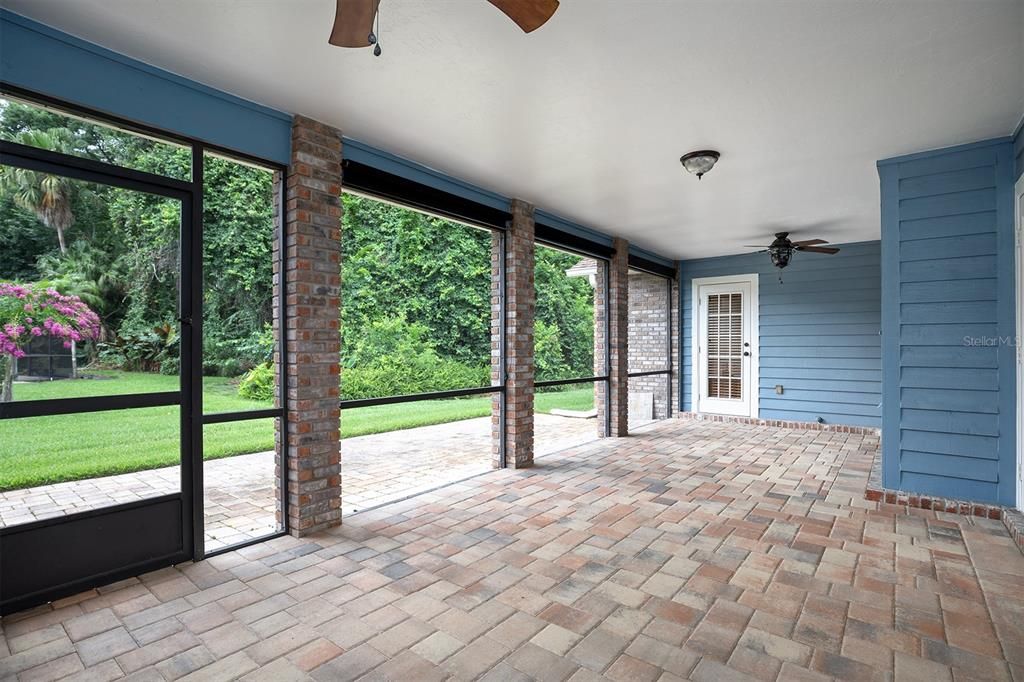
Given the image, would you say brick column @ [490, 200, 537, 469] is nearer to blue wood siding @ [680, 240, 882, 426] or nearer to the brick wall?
the brick wall

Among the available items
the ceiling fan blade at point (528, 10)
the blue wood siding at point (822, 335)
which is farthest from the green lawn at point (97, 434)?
the blue wood siding at point (822, 335)

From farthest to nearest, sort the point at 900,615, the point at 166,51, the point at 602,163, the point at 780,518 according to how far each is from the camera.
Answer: the point at 602,163 < the point at 780,518 < the point at 166,51 < the point at 900,615

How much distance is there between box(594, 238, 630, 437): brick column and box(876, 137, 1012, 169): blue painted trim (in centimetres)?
309

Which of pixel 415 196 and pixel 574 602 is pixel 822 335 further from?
pixel 574 602

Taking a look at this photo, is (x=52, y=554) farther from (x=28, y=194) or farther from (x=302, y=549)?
(x=28, y=194)

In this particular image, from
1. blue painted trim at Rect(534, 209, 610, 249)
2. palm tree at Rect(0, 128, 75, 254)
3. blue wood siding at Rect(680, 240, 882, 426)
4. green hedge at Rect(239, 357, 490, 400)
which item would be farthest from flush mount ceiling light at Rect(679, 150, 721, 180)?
green hedge at Rect(239, 357, 490, 400)

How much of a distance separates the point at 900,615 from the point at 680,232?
4828 mm

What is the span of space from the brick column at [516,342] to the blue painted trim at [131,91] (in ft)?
7.37

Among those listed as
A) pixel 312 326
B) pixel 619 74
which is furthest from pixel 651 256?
pixel 312 326

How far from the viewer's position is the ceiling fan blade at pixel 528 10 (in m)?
1.39

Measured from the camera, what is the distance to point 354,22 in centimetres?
155

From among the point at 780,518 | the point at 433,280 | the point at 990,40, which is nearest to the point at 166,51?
the point at 990,40

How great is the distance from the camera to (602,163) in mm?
4043

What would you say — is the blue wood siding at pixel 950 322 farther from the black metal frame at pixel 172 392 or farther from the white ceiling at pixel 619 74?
the black metal frame at pixel 172 392
